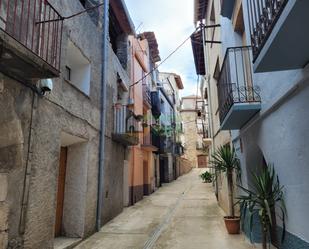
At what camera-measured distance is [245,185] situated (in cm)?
679

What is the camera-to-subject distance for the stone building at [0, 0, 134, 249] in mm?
4188

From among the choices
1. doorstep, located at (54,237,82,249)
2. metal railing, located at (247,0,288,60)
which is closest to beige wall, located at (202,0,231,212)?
doorstep, located at (54,237,82,249)

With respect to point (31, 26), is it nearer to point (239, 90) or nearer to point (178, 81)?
point (239, 90)

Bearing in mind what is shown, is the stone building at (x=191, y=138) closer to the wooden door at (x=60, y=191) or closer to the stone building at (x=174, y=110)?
the stone building at (x=174, y=110)

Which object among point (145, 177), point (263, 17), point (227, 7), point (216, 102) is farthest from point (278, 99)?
point (145, 177)

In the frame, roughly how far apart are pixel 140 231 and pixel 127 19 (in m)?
7.88

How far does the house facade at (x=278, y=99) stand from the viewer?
9.12ft

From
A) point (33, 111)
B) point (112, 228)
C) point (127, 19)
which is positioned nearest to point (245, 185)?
point (112, 228)

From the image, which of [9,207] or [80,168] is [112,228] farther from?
[9,207]

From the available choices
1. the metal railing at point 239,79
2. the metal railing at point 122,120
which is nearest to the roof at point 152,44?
the metal railing at point 122,120

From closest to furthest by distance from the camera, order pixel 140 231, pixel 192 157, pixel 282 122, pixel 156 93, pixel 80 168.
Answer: pixel 282 122 → pixel 80 168 → pixel 140 231 → pixel 156 93 → pixel 192 157

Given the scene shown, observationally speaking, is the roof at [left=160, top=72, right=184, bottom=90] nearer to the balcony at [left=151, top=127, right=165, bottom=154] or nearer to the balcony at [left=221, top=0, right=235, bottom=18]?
the balcony at [left=151, top=127, right=165, bottom=154]

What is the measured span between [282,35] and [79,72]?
610cm

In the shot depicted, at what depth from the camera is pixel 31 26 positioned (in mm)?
4863
